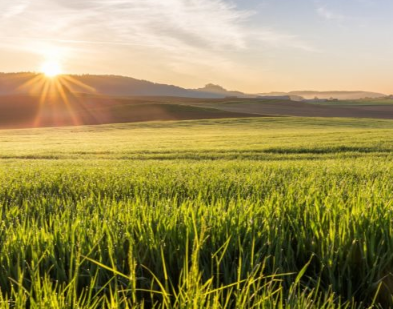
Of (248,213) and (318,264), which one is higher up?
(248,213)

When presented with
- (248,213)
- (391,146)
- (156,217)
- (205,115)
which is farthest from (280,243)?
(205,115)

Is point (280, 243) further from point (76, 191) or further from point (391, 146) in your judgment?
point (391, 146)

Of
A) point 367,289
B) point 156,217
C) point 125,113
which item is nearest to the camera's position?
point 367,289

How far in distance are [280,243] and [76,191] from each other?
163 inches

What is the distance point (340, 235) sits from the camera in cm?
267

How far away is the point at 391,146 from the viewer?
19.6m

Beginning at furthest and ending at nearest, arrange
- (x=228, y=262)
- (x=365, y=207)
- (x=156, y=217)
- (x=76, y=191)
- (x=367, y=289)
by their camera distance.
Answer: (x=76, y=191), (x=365, y=207), (x=156, y=217), (x=228, y=262), (x=367, y=289)

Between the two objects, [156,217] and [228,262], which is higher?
[156,217]

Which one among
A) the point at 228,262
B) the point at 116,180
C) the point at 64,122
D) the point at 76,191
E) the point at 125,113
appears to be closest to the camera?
the point at 228,262

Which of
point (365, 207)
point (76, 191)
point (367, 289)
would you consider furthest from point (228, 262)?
point (76, 191)

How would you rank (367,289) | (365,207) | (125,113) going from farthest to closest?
1. (125,113)
2. (365,207)
3. (367,289)

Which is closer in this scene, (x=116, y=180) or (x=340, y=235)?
(x=340, y=235)

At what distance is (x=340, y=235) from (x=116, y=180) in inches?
176

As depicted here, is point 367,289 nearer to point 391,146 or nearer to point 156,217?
point 156,217
